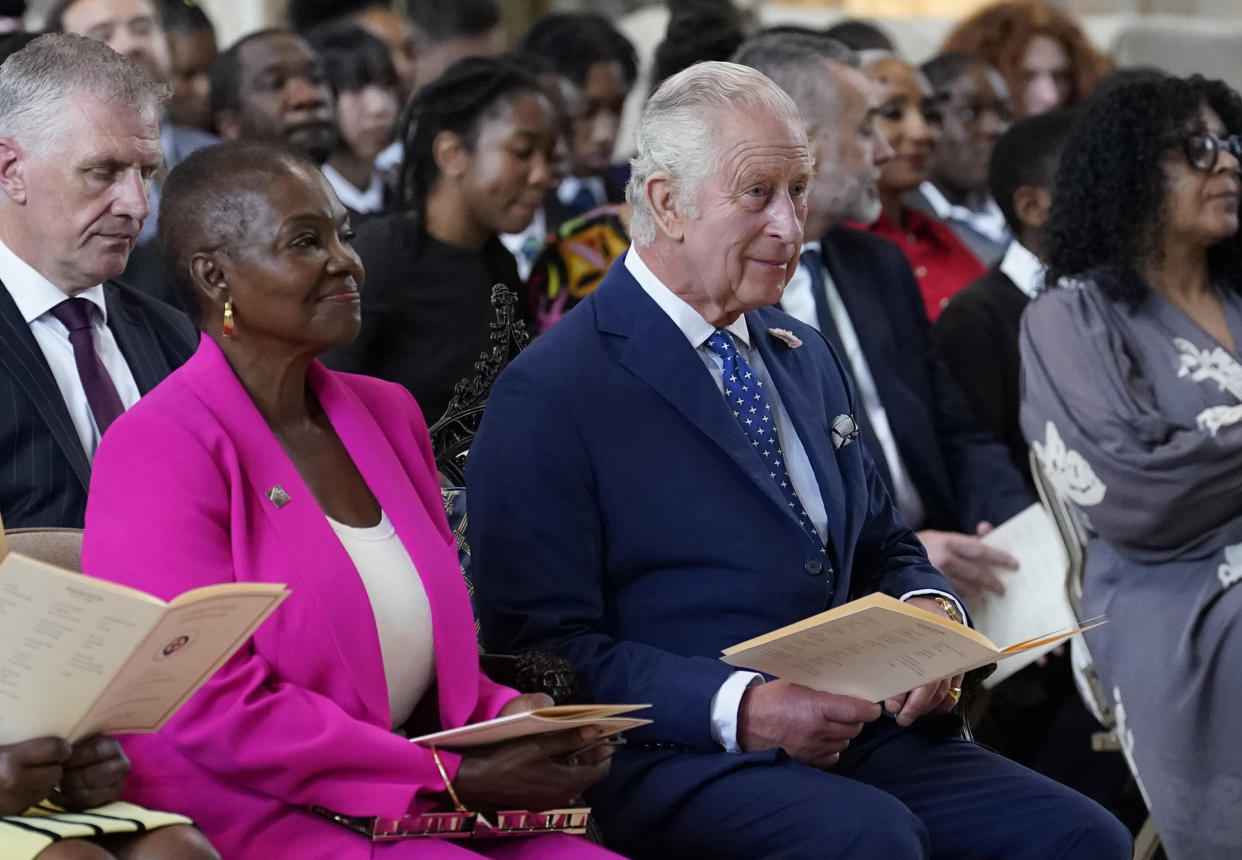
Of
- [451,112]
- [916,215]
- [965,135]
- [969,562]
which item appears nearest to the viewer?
[969,562]

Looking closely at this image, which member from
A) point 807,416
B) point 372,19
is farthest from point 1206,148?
point 372,19

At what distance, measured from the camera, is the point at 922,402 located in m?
4.70

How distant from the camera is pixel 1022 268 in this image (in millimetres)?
5332

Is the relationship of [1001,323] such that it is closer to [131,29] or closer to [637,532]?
[637,532]

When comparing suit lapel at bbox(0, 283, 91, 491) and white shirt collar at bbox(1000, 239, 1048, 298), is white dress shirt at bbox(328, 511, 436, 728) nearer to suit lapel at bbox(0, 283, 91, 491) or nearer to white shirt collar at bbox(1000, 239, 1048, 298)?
suit lapel at bbox(0, 283, 91, 491)

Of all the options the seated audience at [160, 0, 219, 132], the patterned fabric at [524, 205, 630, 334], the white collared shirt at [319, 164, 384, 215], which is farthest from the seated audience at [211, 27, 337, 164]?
the patterned fabric at [524, 205, 630, 334]

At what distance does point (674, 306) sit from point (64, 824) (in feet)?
4.60

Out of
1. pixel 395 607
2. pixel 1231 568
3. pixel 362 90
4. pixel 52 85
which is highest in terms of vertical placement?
pixel 52 85

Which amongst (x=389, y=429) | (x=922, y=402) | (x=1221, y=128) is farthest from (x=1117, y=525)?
(x=389, y=429)

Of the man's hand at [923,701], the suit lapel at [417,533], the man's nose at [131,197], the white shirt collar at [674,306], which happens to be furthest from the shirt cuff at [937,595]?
the man's nose at [131,197]

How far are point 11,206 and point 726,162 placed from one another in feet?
4.19

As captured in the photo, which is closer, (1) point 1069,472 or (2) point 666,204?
(2) point 666,204

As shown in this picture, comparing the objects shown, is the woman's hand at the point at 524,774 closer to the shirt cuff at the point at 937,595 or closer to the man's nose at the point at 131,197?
the shirt cuff at the point at 937,595

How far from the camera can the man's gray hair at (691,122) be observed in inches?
124
